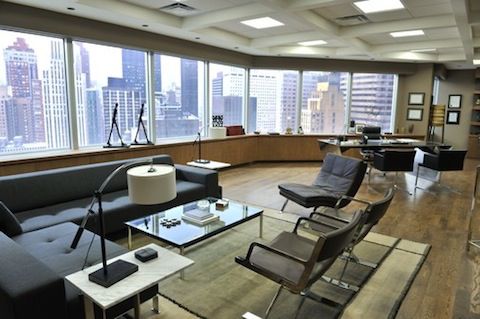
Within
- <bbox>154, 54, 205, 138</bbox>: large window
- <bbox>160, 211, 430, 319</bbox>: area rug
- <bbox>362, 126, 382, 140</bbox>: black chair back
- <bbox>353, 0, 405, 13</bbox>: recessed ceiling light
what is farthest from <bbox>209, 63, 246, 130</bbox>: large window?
<bbox>160, 211, 430, 319</bbox>: area rug

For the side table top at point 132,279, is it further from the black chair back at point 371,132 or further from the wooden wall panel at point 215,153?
the black chair back at point 371,132

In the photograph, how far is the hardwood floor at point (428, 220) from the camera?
2.56 metres

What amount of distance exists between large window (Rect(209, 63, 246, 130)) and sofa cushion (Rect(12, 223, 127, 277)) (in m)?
5.05

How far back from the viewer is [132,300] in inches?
81.5

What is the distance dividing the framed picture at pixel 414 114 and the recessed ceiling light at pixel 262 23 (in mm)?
5309

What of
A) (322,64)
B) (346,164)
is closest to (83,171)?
(346,164)

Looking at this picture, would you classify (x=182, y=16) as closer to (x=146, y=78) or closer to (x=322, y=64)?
(x=146, y=78)

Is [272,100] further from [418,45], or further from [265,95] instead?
[418,45]

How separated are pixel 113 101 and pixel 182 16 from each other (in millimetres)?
1776

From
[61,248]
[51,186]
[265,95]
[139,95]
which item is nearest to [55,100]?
[139,95]

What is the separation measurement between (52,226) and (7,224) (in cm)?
34

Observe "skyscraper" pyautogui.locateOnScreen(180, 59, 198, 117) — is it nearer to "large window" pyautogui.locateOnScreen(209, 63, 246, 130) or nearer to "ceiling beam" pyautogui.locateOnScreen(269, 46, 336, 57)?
"large window" pyautogui.locateOnScreen(209, 63, 246, 130)

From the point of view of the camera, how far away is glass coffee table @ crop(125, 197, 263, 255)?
9.08ft

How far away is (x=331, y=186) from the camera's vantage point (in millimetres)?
4383
